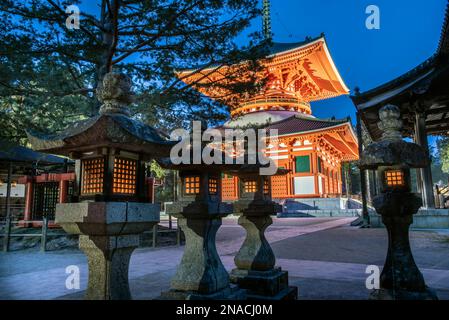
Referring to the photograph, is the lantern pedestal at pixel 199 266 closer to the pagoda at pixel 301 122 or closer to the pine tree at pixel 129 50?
the pine tree at pixel 129 50

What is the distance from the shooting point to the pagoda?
24.5 m

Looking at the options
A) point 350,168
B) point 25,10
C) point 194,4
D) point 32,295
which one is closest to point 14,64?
point 25,10

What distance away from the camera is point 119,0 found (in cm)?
778

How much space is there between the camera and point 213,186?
425 cm

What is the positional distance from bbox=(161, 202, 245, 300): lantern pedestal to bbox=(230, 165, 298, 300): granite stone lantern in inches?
23.0

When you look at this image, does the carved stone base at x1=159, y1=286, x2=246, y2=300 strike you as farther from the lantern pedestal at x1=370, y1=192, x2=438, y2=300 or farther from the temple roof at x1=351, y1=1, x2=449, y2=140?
the temple roof at x1=351, y1=1, x2=449, y2=140

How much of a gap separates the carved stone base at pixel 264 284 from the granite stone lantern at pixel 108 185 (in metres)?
1.91

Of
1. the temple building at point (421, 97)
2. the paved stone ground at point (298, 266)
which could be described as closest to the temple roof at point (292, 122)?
the temple building at point (421, 97)

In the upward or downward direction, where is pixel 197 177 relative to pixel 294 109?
downward

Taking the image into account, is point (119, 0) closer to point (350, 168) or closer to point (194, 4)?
point (194, 4)

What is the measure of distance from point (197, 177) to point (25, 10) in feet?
21.4

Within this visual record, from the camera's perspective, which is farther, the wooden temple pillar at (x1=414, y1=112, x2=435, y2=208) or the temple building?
the wooden temple pillar at (x1=414, y1=112, x2=435, y2=208)

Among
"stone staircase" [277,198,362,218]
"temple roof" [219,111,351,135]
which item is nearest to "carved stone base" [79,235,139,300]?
"temple roof" [219,111,351,135]

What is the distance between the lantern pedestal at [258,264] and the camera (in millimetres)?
4512
